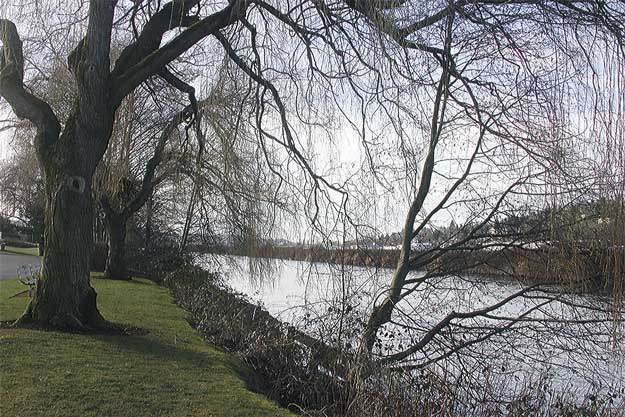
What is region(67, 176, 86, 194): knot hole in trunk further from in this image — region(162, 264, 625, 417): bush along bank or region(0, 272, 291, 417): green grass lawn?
region(162, 264, 625, 417): bush along bank

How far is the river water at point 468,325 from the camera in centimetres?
555

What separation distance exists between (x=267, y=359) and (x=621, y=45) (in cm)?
559

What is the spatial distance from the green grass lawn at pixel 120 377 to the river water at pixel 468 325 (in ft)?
3.40

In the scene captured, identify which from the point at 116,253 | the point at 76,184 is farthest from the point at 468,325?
the point at 116,253

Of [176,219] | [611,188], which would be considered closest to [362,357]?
[611,188]

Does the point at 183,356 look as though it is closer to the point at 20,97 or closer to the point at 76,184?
the point at 76,184

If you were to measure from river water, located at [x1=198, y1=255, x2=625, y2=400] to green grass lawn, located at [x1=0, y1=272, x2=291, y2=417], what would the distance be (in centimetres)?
104

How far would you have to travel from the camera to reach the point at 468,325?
6.80 m

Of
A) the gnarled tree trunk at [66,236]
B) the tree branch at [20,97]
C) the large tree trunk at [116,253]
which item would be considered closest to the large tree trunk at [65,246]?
the gnarled tree trunk at [66,236]

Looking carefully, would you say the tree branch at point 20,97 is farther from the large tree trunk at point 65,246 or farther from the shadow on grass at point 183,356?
the shadow on grass at point 183,356

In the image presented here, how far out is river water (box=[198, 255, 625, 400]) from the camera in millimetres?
5551

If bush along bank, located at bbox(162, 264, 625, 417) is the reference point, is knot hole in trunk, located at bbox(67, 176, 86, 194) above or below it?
above

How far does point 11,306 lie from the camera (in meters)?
8.83

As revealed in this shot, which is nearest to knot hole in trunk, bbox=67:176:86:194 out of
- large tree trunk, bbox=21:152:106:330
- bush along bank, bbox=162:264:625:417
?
large tree trunk, bbox=21:152:106:330
